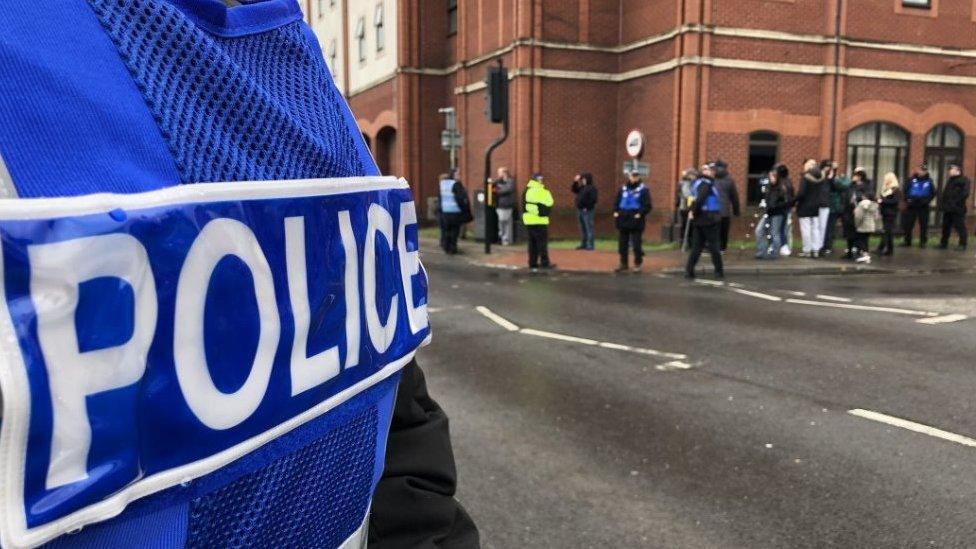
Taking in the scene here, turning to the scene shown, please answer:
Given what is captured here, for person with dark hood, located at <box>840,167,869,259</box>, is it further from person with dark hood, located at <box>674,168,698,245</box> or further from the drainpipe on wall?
the drainpipe on wall

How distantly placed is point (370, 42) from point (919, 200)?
18.7 metres

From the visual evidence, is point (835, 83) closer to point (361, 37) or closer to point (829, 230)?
point (829, 230)

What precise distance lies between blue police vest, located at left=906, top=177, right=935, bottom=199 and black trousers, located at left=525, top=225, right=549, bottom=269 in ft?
28.9

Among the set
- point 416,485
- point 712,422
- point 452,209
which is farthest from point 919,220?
point 416,485

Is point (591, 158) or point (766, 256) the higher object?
point (591, 158)

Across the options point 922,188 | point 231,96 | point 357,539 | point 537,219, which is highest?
point 922,188

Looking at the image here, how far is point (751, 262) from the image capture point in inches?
545

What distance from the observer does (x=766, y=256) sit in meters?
14.5

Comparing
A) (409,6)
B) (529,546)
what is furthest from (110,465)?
(409,6)

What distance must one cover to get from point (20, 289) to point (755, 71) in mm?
18726

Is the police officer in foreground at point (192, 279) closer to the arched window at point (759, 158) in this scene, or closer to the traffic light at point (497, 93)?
the traffic light at point (497, 93)

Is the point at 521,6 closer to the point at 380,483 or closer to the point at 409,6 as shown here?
the point at 409,6

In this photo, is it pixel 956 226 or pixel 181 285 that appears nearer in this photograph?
pixel 181 285

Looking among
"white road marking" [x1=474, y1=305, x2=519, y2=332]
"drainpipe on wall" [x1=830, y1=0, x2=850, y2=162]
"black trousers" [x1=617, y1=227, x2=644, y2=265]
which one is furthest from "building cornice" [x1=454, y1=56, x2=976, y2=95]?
"white road marking" [x1=474, y1=305, x2=519, y2=332]
